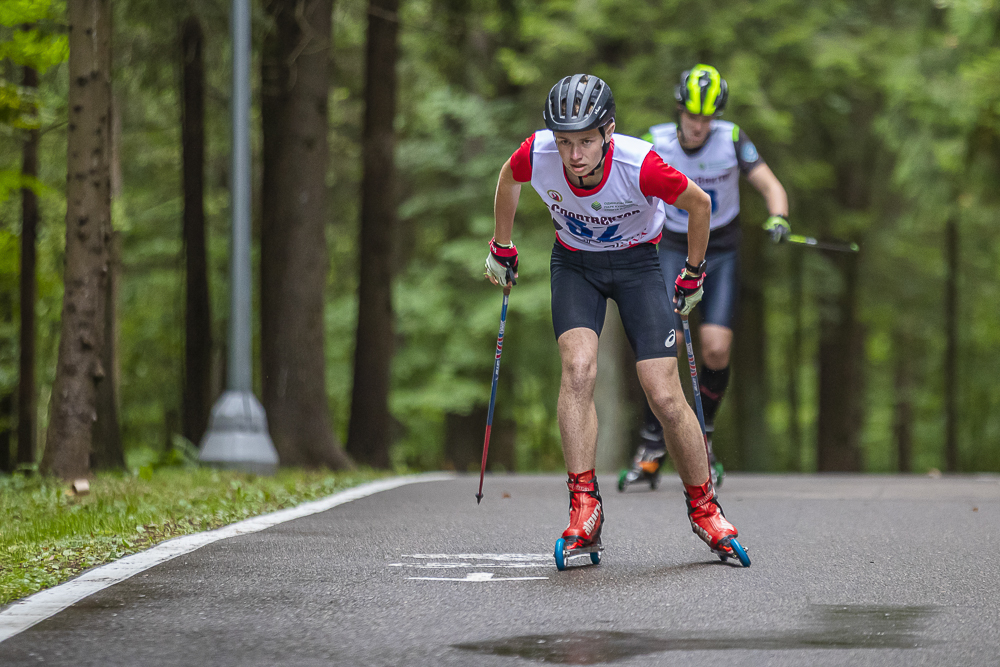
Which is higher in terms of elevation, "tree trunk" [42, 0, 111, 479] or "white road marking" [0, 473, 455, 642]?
"tree trunk" [42, 0, 111, 479]

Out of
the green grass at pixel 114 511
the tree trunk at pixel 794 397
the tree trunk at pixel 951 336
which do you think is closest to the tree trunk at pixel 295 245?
the green grass at pixel 114 511

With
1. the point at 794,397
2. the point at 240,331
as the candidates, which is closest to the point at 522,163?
the point at 240,331

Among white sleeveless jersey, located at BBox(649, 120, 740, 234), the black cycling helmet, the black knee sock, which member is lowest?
the black knee sock

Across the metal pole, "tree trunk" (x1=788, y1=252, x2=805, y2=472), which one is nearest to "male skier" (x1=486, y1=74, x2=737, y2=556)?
the metal pole

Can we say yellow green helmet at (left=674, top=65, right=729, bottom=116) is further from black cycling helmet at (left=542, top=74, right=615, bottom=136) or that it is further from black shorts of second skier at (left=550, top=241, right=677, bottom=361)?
black cycling helmet at (left=542, top=74, right=615, bottom=136)

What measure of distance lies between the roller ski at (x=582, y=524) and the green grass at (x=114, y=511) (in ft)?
6.35

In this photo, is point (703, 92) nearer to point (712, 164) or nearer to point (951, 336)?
point (712, 164)

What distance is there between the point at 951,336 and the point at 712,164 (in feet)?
71.1

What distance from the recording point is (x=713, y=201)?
9.00 metres

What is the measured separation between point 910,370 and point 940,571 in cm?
3201

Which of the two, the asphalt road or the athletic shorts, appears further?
Result: the athletic shorts

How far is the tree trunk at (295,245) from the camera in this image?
13.8 meters

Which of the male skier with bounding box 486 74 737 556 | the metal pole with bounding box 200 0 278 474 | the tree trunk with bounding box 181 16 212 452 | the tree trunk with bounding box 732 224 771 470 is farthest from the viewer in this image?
the tree trunk with bounding box 732 224 771 470

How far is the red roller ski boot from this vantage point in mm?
5754
